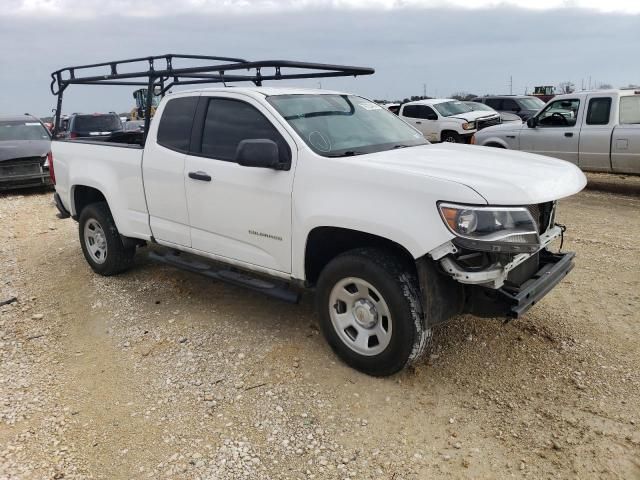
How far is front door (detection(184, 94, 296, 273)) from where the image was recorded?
388 cm

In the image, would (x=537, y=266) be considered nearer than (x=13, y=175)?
Yes

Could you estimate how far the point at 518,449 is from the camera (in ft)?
9.62

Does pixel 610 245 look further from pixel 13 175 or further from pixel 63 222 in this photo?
pixel 13 175

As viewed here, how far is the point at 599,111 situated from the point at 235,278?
7.94 meters

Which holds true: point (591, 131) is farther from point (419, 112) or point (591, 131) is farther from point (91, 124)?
point (91, 124)

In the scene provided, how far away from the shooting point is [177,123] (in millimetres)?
4742

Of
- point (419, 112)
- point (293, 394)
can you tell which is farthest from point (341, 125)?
point (419, 112)

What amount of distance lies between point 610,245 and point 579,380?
134 inches

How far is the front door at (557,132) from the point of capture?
9.70 meters

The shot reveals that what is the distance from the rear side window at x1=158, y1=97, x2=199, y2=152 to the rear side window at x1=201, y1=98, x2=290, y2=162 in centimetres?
21

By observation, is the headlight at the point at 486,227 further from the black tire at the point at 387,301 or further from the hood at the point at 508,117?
the hood at the point at 508,117

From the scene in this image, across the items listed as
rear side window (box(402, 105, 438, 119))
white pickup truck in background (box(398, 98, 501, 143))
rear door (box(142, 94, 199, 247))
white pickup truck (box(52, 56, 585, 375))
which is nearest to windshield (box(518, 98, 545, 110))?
white pickup truck in background (box(398, 98, 501, 143))

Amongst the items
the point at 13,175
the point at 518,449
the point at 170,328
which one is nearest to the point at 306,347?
the point at 170,328

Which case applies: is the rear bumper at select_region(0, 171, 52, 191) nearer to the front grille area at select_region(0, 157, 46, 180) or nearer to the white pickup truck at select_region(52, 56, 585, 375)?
the front grille area at select_region(0, 157, 46, 180)
